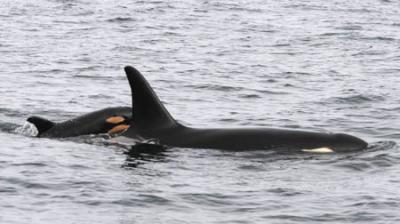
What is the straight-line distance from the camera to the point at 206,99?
865 inches

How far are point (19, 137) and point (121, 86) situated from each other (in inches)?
279

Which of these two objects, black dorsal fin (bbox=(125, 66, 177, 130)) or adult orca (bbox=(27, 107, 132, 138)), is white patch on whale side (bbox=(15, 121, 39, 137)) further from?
black dorsal fin (bbox=(125, 66, 177, 130))

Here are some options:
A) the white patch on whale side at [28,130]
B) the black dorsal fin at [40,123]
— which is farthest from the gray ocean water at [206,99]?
the black dorsal fin at [40,123]

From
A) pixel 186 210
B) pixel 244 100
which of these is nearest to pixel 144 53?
pixel 244 100

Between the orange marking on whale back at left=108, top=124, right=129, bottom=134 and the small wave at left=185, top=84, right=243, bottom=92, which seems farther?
the small wave at left=185, top=84, right=243, bottom=92

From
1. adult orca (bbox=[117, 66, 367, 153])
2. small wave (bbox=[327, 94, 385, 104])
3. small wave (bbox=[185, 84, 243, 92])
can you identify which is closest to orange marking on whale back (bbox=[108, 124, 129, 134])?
adult orca (bbox=[117, 66, 367, 153])

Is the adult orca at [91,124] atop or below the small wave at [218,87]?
atop

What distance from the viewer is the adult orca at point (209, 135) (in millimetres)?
15367

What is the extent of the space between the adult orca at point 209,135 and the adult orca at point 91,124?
0.87 m

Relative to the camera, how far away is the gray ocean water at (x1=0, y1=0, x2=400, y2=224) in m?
12.4

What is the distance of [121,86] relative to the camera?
2392cm

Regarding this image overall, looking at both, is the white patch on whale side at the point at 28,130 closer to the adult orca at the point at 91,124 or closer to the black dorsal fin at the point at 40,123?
the black dorsal fin at the point at 40,123

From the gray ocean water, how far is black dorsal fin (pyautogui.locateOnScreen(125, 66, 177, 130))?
0.69 metres

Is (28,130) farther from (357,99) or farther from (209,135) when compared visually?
(357,99)
